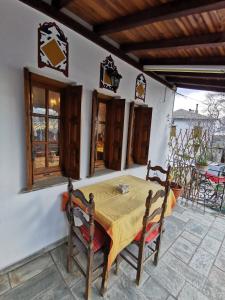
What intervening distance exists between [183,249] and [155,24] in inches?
111

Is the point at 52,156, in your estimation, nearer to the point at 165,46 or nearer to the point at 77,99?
the point at 77,99

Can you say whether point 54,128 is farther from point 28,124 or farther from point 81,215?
point 81,215

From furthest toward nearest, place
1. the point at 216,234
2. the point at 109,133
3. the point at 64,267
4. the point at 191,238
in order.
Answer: the point at 109,133 < the point at 216,234 < the point at 191,238 < the point at 64,267

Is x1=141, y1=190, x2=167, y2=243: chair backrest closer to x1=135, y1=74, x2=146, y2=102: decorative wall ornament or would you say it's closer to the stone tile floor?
the stone tile floor

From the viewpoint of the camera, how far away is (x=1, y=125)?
58.7 inches

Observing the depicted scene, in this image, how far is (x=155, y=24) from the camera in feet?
6.09

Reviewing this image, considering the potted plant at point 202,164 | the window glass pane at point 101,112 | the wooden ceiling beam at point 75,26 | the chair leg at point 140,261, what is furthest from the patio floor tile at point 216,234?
the wooden ceiling beam at point 75,26

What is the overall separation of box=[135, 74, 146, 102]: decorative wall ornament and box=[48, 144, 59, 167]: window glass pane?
5.66 feet

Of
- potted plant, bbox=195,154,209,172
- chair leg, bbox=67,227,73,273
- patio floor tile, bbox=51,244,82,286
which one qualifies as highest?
potted plant, bbox=195,154,209,172

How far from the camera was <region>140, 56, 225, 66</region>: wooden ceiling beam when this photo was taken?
242 centimetres

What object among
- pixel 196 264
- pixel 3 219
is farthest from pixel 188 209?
pixel 3 219

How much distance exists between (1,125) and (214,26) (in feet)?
7.79

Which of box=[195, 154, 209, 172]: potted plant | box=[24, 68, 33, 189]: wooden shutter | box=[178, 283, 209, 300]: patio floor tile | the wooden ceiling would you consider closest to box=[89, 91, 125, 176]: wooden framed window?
the wooden ceiling

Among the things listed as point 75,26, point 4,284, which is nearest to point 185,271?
point 4,284
